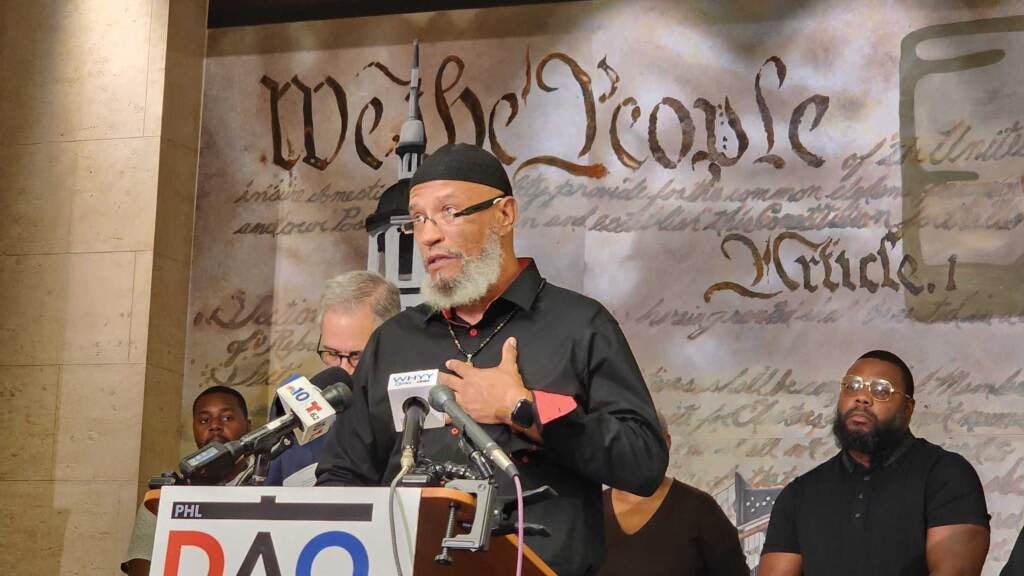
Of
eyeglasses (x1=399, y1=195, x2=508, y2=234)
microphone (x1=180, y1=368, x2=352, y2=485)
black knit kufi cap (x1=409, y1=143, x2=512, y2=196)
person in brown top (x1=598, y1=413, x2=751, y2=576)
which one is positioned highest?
black knit kufi cap (x1=409, y1=143, x2=512, y2=196)

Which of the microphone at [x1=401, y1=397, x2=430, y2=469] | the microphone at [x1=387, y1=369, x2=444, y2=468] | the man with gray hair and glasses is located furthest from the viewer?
the man with gray hair and glasses

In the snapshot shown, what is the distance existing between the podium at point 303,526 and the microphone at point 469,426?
Answer: 0.08 m

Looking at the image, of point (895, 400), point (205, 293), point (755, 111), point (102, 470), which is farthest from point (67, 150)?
point (895, 400)

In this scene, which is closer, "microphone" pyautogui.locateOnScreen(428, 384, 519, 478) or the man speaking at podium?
"microphone" pyautogui.locateOnScreen(428, 384, 519, 478)

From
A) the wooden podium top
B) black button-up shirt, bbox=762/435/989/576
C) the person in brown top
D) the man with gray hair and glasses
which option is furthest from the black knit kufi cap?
black button-up shirt, bbox=762/435/989/576

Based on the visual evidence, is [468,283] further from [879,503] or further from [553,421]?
[879,503]

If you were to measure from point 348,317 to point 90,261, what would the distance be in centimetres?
241

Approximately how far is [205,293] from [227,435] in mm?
906

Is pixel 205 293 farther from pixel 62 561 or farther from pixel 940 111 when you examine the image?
pixel 940 111

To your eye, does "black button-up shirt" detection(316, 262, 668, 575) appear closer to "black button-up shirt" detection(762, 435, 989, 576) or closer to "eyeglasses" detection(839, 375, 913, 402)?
"black button-up shirt" detection(762, 435, 989, 576)

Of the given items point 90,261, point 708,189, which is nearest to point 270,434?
point 708,189

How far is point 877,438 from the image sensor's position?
4.77 m

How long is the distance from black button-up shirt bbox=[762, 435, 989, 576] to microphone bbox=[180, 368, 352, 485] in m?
2.68

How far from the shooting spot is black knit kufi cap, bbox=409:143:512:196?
282 cm
